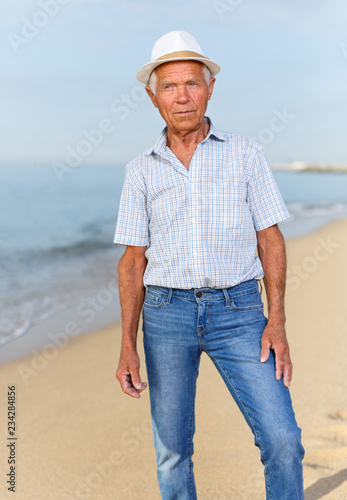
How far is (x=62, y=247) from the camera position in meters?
12.3

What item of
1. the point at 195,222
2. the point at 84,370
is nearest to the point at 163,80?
the point at 195,222

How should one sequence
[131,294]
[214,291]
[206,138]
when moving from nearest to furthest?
1. [214,291]
2. [206,138]
3. [131,294]

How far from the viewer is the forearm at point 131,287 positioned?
245 cm

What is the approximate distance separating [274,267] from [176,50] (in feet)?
3.02

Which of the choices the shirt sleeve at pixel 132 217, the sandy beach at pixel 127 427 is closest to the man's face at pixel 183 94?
the shirt sleeve at pixel 132 217

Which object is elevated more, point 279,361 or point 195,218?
point 195,218

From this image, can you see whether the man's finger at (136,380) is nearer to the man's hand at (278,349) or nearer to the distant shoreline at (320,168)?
the man's hand at (278,349)

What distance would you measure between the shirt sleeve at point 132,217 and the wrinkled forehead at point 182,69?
1.38ft

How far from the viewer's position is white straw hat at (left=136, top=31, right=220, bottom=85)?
226 cm

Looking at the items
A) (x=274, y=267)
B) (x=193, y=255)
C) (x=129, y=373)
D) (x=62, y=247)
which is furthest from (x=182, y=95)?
(x=62, y=247)

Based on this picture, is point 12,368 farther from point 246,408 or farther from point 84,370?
point 246,408

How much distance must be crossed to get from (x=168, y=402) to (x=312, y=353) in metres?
2.85

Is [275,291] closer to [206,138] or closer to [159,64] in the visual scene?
[206,138]

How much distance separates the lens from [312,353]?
15.9 ft
